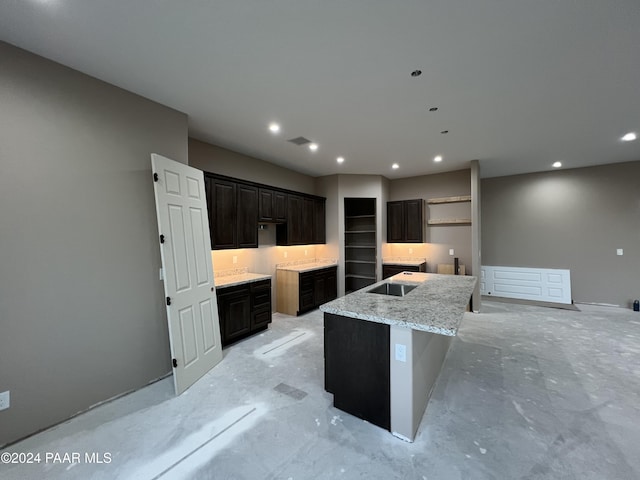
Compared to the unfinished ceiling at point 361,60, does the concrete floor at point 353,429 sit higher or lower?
lower

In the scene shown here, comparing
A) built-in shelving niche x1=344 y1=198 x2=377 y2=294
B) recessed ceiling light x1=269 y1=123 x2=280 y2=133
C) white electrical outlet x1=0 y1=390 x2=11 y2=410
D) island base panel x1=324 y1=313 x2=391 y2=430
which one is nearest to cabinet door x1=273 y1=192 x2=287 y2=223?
recessed ceiling light x1=269 y1=123 x2=280 y2=133

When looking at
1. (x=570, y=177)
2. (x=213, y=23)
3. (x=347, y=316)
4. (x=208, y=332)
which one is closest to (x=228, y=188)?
(x=208, y=332)

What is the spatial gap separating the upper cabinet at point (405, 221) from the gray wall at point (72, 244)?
16.6ft

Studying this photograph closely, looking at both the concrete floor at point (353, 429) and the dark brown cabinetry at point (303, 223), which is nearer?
the concrete floor at point (353, 429)

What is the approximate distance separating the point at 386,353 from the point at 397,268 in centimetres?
418

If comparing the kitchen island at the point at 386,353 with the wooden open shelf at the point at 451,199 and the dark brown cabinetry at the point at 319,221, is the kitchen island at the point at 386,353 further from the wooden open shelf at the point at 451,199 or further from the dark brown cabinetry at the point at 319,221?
the wooden open shelf at the point at 451,199

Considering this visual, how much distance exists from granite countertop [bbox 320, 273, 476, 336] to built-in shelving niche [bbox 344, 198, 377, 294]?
3.69m

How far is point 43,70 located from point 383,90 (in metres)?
2.97

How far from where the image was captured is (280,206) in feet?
16.3

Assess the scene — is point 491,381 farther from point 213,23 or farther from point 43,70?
point 43,70

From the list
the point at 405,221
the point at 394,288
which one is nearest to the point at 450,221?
the point at 405,221

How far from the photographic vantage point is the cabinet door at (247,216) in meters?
4.12

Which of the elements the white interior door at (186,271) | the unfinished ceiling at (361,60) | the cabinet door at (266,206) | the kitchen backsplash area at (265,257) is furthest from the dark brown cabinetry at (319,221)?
the white interior door at (186,271)

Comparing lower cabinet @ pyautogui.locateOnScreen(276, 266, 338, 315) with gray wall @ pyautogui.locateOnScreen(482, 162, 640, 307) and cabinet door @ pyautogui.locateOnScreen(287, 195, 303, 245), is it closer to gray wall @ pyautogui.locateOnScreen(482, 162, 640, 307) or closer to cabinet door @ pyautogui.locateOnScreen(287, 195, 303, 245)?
cabinet door @ pyautogui.locateOnScreen(287, 195, 303, 245)
